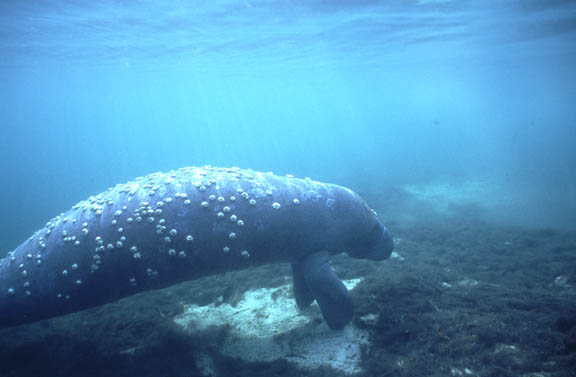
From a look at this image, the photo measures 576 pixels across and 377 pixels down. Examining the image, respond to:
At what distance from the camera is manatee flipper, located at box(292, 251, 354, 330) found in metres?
5.36

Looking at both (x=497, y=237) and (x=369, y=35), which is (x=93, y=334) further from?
(x=369, y=35)

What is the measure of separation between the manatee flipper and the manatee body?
0.02m

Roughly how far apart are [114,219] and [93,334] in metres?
2.60

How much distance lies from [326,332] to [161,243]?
3.22m

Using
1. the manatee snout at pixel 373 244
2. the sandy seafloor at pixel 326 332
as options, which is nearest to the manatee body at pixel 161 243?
the sandy seafloor at pixel 326 332

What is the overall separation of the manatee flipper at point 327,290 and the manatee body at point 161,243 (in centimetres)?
2

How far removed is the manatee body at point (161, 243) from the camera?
4.76 metres

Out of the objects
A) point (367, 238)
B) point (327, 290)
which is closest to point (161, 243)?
point (327, 290)

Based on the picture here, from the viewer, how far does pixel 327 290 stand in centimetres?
549

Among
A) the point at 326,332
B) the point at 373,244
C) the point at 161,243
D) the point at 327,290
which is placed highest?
the point at 161,243

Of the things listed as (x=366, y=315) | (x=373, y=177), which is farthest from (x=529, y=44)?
(x=366, y=315)

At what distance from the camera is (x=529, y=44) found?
32.3m

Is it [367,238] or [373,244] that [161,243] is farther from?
[373,244]

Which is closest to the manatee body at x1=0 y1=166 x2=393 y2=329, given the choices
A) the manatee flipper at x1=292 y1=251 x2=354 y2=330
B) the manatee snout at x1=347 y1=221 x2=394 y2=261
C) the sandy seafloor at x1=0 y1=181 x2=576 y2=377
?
the manatee flipper at x1=292 y1=251 x2=354 y2=330
